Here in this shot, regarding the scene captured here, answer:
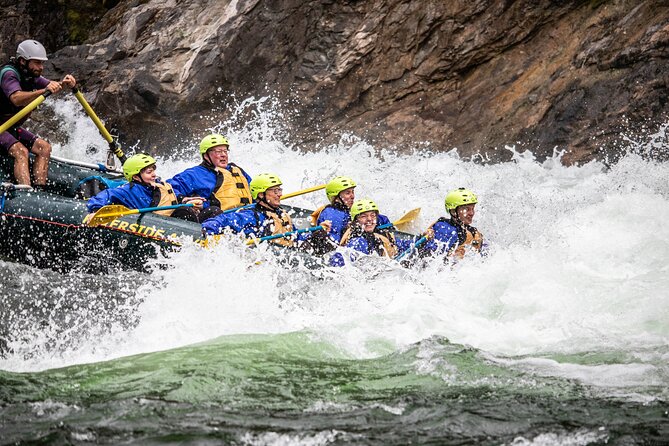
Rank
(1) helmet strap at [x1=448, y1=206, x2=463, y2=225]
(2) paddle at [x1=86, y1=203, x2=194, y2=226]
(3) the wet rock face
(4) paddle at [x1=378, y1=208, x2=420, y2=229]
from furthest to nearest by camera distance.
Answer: (3) the wet rock face, (4) paddle at [x1=378, y1=208, x2=420, y2=229], (1) helmet strap at [x1=448, y1=206, x2=463, y2=225], (2) paddle at [x1=86, y1=203, x2=194, y2=226]

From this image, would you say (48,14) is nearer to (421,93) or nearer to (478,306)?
(421,93)

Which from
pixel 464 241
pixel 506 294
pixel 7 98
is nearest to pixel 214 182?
pixel 7 98

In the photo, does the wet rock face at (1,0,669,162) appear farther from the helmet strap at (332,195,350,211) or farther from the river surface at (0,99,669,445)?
the helmet strap at (332,195,350,211)

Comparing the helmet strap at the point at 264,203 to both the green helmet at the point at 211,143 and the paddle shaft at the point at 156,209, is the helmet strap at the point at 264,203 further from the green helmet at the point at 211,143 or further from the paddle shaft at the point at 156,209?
the green helmet at the point at 211,143

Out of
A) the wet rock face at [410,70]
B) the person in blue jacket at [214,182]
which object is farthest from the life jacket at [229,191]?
the wet rock face at [410,70]

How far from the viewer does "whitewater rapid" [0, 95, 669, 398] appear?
6238mm

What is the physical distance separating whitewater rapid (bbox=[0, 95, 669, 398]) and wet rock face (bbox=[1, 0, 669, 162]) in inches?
38.2

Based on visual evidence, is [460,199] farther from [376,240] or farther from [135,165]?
[135,165]

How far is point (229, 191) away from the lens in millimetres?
9234

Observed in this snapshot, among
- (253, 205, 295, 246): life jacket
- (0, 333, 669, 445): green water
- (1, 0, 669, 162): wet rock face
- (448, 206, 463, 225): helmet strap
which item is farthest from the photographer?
(1, 0, 669, 162): wet rock face

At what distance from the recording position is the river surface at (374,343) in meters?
4.68

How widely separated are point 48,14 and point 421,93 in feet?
27.3

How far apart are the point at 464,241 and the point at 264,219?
87.2 inches

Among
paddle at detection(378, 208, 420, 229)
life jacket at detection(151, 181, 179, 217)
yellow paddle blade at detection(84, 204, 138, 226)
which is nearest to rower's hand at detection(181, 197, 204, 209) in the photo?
life jacket at detection(151, 181, 179, 217)
